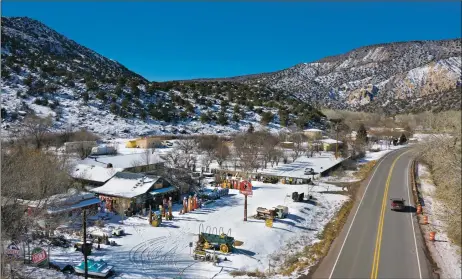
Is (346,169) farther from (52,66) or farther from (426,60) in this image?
(426,60)

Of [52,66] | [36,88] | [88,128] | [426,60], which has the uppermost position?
[426,60]

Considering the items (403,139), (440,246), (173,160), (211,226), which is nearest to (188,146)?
(173,160)

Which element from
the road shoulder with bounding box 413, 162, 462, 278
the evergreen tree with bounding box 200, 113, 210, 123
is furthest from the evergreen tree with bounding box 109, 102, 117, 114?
the road shoulder with bounding box 413, 162, 462, 278

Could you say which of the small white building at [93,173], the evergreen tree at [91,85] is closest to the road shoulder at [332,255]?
the small white building at [93,173]

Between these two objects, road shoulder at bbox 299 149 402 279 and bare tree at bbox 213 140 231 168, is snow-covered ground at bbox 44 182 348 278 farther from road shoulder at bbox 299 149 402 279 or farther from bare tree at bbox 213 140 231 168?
bare tree at bbox 213 140 231 168

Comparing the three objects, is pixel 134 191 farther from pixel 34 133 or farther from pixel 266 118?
pixel 266 118

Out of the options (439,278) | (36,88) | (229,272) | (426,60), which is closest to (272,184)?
(229,272)
